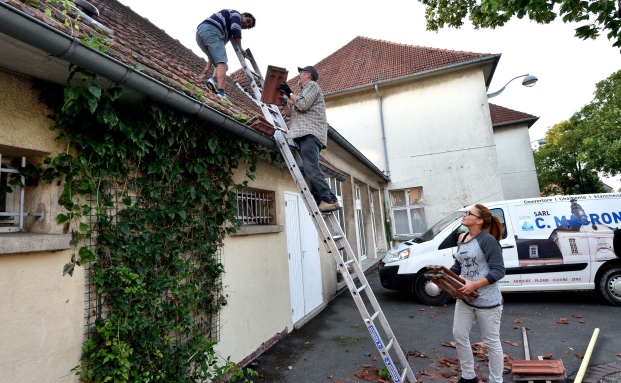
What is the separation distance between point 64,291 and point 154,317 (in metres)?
0.72

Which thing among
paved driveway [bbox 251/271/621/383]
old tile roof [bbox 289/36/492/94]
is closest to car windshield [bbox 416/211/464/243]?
paved driveway [bbox 251/271/621/383]

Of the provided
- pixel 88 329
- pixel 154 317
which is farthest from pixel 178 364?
pixel 88 329

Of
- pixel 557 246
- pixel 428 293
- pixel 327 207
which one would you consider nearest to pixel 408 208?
pixel 428 293

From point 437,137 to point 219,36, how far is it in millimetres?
10801

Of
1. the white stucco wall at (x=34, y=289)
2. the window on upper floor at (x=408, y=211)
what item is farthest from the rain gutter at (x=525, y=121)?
the white stucco wall at (x=34, y=289)

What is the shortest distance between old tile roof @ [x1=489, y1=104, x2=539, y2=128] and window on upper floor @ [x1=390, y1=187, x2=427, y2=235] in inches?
323

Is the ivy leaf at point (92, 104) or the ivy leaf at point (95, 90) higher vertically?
the ivy leaf at point (95, 90)

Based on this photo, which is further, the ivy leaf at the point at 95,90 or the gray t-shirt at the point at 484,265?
the gray t-shirt at the point at 484,265

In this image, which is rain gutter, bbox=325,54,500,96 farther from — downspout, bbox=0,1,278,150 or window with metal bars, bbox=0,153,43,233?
window with metal bars, bbox=0,153,43,233

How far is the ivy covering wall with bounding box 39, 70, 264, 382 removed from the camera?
2342 millimetres

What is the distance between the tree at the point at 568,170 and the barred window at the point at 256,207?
2427cm

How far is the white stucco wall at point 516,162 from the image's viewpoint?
56.0ft

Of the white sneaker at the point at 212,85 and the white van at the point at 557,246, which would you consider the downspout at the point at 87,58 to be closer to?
the white sneaker at the point at 212,85

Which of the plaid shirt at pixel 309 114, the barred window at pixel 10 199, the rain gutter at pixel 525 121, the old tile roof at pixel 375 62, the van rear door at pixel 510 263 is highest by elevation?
the old tile roof at pixel 375 62
